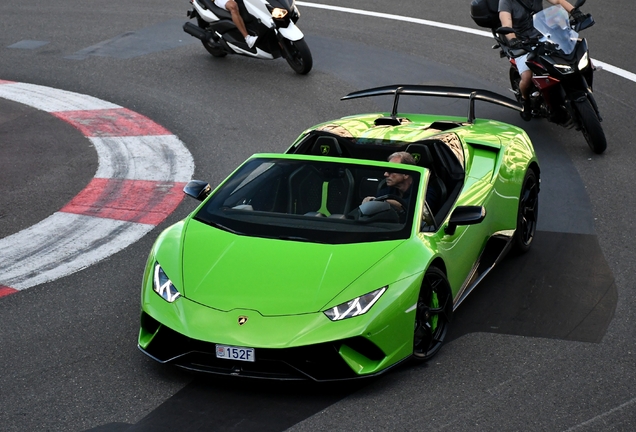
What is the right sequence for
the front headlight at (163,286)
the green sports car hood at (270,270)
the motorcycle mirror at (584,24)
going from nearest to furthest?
the green sports car hood at (270,270) < the front headlight at (163,286) < the motorcycle mirror at (584,24)

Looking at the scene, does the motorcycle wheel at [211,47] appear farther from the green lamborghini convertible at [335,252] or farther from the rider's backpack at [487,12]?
the green lamborghini convertible at [335,252]

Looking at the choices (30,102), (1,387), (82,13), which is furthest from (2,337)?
(82,13)

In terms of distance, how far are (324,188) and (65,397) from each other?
2.45 metres

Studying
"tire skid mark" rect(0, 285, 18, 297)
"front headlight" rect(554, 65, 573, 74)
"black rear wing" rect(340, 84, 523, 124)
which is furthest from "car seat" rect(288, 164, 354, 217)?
"front headlight" rect(554, 65, 573, 74)

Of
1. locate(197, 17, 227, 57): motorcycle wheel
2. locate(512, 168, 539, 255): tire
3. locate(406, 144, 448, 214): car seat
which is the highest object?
locate(406, 144, 448, 214): car seat

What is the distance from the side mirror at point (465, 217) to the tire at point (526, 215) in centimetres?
138

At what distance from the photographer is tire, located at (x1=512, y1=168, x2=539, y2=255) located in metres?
8.33

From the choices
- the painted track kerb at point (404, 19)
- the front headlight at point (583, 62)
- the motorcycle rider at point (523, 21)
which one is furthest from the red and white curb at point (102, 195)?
the painted track kerb at point (404, 19)

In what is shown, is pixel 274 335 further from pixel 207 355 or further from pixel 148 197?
pixel 148 197

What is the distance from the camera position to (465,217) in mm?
6891

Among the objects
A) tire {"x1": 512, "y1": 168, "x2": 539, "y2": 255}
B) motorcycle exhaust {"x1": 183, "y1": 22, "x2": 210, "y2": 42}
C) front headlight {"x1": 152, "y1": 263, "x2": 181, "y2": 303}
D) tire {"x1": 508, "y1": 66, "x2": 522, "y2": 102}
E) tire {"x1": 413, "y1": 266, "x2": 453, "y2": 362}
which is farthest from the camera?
motorcycle exhaust {"x1": 183, "y1": 22, "x2": 210, "y2": 42}

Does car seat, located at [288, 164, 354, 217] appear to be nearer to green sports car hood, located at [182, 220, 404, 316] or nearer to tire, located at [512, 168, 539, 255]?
green sports car hood, located at [182, 220, 404, 316]

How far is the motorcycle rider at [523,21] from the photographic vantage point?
11625mm

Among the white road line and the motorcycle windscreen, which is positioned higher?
the motorcycle windscreen
